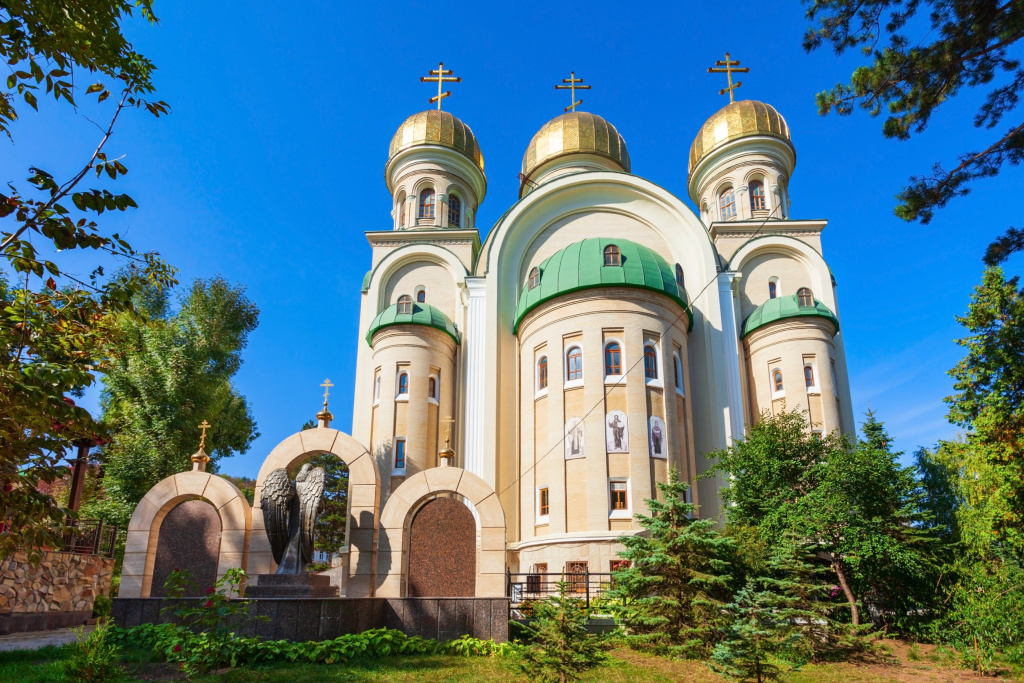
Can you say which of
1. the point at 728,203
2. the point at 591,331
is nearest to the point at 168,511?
the point at 591,331

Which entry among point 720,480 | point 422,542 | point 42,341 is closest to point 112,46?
point 42,341

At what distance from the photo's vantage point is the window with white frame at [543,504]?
63.2 ft

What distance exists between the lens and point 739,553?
11.9 meters

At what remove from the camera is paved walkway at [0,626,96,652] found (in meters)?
10.6

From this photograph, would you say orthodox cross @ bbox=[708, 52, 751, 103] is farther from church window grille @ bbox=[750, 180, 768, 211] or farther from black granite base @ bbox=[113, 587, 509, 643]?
black granite base @ bbox=[113, 587, 509, 643]

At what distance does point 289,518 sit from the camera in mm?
11555

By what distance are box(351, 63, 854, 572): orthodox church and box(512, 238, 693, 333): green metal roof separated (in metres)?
0.07

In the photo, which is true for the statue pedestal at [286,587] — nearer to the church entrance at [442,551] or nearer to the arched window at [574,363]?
the church entrance at [442,551]

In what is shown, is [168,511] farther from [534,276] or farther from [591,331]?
[534,276]

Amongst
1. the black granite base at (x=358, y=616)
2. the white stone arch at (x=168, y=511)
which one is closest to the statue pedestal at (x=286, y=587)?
the black granite base at (x=358, y=616)

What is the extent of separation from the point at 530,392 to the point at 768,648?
13592 millimetres

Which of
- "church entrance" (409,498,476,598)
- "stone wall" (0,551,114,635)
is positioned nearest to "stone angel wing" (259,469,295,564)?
"church entrance" (409,498,476,598)

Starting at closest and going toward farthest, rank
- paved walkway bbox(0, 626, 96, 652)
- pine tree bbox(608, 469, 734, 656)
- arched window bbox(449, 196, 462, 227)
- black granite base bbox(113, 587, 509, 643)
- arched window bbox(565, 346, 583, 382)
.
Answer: black granite base bbox(113, 587, 509, 643) → pine tree bbox(608, 469, 734, 656) → paved walkway bbox(0, 626, 96, 652) → arched window bbox(565, 346, 583, 382) → arched window bbox(449, 196, 462, 227)

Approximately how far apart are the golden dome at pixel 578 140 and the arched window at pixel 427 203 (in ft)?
13.9
